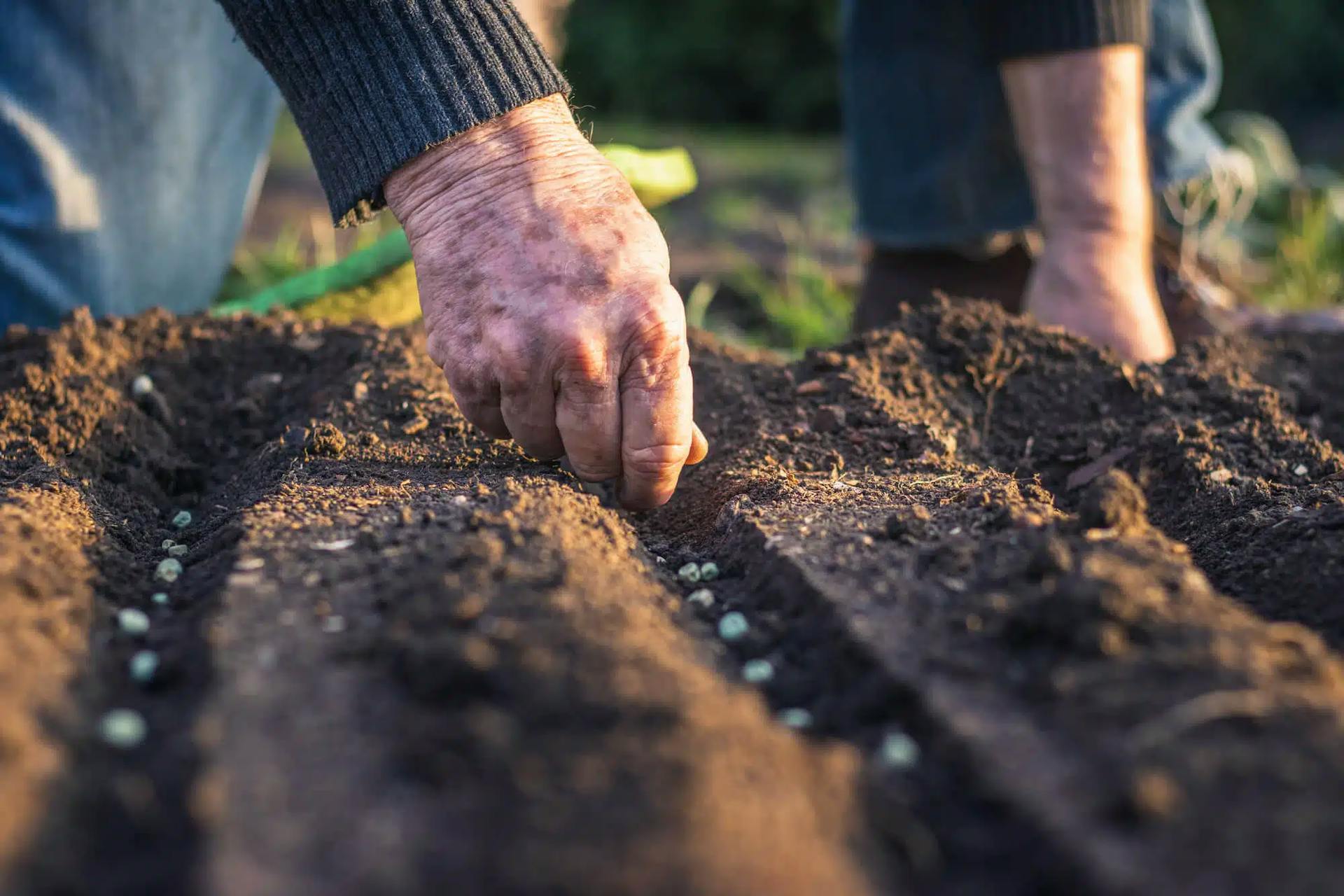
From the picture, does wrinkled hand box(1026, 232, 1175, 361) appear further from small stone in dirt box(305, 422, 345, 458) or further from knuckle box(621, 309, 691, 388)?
small stone in dirt box(305, 422, 345, 458)

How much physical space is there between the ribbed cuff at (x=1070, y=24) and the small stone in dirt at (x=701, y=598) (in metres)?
1.63

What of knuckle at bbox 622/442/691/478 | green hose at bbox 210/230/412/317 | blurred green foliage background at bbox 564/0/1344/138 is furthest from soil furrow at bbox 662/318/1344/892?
blurred green foliage background at bbox 564/0/1344/138

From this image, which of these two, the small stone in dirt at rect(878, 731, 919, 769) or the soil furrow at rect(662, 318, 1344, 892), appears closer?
the soil furrow at rect(662, 318, 1344, 892)

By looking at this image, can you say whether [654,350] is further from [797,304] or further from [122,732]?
[797,304]

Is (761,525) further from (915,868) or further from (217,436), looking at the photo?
(217,436)

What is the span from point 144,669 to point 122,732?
135 mm

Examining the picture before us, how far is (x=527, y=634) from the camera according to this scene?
1.03 metres

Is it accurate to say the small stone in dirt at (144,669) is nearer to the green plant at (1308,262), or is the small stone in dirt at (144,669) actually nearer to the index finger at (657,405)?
the index finger at (657,405)

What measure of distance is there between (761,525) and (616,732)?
58cm

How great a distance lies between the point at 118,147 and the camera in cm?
244

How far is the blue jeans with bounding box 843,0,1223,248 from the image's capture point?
2904mm

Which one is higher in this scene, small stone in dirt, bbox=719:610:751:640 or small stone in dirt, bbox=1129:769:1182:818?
small stone in dirt, bbox=1129:769:1182:818

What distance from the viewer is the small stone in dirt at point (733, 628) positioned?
1.24 m

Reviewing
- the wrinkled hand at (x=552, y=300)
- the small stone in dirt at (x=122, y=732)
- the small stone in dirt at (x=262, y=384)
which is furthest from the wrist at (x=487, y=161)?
the small stone in dirt at (x=122, y=732)
